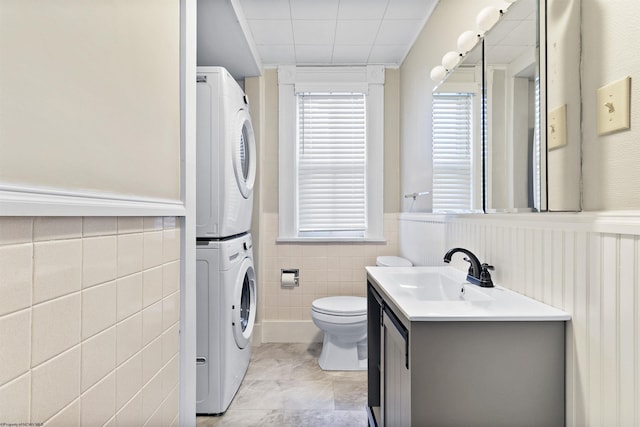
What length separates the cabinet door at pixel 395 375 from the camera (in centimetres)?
98

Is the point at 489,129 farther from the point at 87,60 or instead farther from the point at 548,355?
the point at 87,60

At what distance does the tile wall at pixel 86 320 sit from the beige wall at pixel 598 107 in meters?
1.17

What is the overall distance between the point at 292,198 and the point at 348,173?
21.2 inches

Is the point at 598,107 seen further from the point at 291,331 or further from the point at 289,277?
the point at 291,331

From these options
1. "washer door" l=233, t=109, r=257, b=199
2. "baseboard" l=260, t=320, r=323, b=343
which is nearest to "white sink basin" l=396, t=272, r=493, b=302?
"washer door" l=233, t=109, r=257, b=199

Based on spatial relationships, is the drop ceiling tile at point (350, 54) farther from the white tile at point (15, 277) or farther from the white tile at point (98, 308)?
the white tile at point (15, 277)

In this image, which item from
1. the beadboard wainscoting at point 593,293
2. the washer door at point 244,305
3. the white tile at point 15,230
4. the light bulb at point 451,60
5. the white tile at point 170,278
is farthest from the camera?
the washer door at point 244,305

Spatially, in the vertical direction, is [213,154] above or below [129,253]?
above

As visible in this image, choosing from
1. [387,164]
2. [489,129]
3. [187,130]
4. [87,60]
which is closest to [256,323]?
[387,164]

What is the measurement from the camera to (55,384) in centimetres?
60

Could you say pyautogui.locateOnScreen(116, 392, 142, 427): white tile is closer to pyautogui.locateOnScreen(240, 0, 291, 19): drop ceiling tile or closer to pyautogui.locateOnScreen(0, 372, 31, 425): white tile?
pyautogui.locateOnScreen(0, 372, 31, 425): white tile

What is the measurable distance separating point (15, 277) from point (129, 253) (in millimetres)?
304

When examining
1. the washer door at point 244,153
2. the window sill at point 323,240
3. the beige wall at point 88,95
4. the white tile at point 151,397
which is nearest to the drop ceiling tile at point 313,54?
the washer door at point 244,153

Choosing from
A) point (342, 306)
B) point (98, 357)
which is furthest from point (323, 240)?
point (98, 357)
